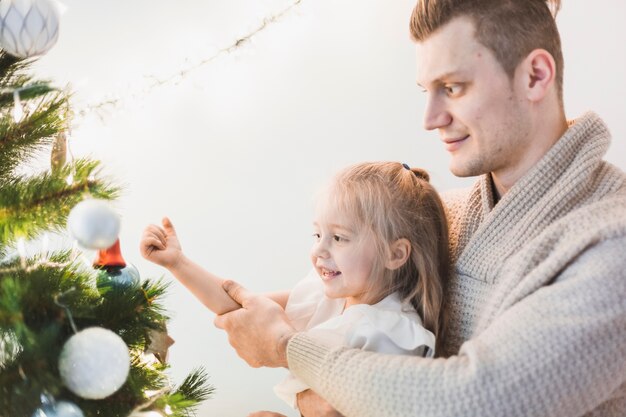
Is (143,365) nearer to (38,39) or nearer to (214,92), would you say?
(38,39)

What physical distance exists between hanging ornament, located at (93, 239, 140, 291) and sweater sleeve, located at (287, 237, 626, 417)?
37 centimetres

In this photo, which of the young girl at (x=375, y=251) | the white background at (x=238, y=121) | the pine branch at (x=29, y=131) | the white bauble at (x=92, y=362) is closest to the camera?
the white bauble at (x=92, y=362)

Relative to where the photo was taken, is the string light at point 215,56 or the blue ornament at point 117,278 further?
the string light at point 215,56

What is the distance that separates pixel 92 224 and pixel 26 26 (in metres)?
0.26

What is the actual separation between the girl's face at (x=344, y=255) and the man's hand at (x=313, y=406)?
212 millimetres

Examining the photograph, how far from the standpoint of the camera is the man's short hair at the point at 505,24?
1.29 m

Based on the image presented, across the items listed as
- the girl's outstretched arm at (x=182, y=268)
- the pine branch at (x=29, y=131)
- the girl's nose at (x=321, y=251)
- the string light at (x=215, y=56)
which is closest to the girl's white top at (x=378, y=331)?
the girl's nose at (x=321, y=251)

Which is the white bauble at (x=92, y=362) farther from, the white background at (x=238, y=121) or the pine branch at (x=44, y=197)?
the white background at (x=238, y=121)

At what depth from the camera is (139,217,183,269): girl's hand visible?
138cm

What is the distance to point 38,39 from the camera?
2.77 ft

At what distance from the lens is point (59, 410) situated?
2.60ft

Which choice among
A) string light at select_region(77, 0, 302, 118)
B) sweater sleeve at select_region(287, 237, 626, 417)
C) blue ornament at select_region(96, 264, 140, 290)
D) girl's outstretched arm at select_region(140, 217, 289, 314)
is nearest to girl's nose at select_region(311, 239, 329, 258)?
girl's outstretched arm at select_region(140, 217, 289, 314)

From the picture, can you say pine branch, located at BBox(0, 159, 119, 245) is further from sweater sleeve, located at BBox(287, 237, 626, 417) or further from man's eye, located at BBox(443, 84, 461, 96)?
man's eye, located at BBox(443, 84, 461, 96)

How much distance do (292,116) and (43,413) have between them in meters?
1.45
